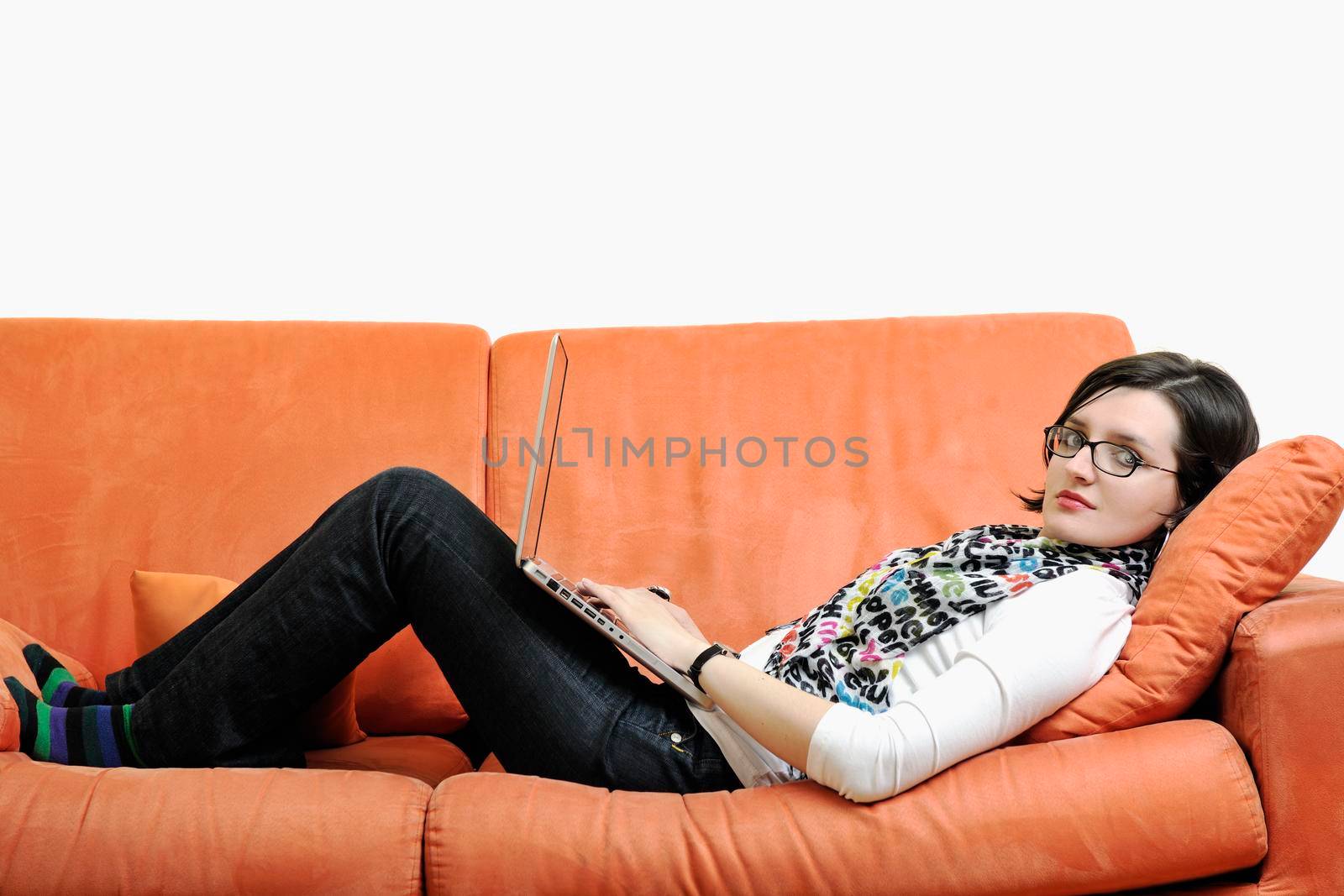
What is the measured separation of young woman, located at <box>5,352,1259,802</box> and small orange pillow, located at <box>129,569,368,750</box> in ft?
0.75

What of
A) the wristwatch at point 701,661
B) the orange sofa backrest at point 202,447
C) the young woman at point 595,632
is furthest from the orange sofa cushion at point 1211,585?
the orange sofa backrest at point 202,447

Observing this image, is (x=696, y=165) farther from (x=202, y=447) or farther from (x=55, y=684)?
(x=55, y=684)

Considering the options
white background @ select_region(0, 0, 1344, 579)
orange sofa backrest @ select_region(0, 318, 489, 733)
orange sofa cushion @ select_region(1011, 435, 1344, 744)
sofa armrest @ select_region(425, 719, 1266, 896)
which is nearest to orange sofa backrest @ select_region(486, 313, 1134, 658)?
orange sofa backrest @ select_region(0, 318, 489, 733)

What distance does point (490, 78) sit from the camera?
91.6 inches

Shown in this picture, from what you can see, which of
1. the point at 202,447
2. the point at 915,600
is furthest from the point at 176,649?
the point at 915,600

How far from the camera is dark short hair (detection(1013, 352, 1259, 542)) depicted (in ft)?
4.39

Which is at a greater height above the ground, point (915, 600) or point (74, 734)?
point (915, 600)

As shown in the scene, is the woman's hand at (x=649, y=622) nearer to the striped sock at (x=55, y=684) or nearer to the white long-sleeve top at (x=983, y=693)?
the white long-sleeve top at (x=983, y=693)

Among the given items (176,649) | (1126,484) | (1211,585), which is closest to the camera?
(1211,585)

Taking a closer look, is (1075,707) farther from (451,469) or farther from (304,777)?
(451,469)

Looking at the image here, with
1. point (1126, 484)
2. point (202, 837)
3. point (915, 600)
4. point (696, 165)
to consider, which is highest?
point (696, 165)

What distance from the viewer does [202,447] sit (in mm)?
1924

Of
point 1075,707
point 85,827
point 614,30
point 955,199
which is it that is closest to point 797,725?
point 1075,707

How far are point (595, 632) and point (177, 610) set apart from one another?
2.39 feet
